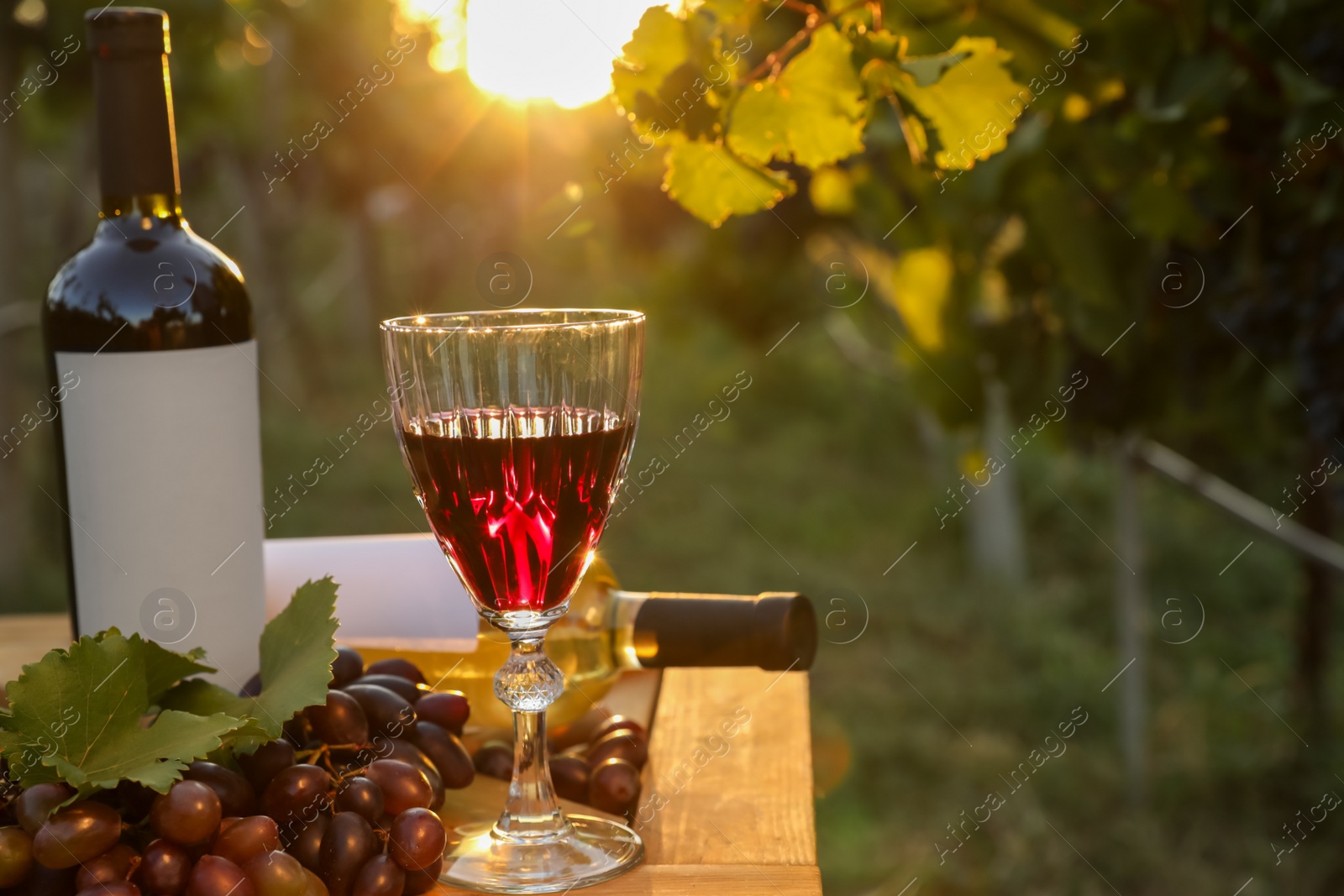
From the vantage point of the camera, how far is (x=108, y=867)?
25.0 inches

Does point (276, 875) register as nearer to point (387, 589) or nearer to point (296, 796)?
point (296, 796)

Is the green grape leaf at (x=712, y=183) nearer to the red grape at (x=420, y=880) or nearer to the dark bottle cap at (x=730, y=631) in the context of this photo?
the dark bottle cap at (x=730, y=631)

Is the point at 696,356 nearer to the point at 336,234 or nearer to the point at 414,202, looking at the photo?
the point at 414,202

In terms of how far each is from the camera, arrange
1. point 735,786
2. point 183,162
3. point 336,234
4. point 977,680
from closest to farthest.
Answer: point 735,786 → point 977,680 → point 183,162 → point 336,234

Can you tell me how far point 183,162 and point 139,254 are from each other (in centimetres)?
733

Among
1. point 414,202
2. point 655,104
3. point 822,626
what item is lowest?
point 822,626

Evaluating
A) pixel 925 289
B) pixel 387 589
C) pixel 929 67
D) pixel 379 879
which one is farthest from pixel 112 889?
pixel 925 289

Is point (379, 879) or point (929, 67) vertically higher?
point (929, 67)

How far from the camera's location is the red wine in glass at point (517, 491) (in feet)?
2.46

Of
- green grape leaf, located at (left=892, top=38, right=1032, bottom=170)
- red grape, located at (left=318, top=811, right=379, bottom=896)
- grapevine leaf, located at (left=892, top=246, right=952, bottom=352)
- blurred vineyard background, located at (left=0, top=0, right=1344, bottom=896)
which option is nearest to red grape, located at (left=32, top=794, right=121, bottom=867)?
red grape, located at (left=318, top=811, right=379, bottom=896)

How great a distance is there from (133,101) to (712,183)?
431 mm

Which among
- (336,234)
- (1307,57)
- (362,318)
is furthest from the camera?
(336,234)

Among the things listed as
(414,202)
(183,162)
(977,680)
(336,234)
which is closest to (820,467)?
(977,680)

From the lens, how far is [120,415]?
85cm
